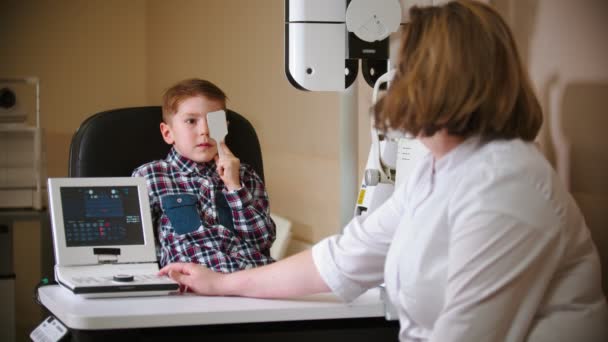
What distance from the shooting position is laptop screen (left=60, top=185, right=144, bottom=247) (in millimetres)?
1601

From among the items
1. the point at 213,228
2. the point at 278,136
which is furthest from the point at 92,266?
the point at 278,136

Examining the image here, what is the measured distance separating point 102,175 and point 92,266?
353mm

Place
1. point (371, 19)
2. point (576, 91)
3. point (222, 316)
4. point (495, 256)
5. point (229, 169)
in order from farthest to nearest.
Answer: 1. point (229, 169)
2. point (371, 19)
3. point (576, 91)
4. point (222, 316)
5. point (495, 256)

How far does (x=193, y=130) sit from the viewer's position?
6.29 feet

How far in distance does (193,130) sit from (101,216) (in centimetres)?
37

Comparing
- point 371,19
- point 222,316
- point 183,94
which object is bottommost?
point 222,316

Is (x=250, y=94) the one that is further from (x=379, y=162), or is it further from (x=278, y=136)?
(x=379, y=162)

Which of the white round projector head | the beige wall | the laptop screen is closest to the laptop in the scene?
the laptop screen

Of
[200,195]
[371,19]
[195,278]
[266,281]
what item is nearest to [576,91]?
[371,19]

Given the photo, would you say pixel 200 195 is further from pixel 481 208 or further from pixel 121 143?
pixel 481 208

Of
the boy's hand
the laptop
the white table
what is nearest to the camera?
the white table

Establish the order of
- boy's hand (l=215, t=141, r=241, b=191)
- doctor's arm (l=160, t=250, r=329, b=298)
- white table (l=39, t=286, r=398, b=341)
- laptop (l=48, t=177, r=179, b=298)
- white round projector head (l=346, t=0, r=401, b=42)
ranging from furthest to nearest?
boy's hand (l=215, t=141, r=241, b=191) → white round projector head (l=346, t=0, r=401, b=42) → laptop (l=48, t=177, r=179, b=298) → doctor's arm (l=160, t=250, r=329, b=298) → white table (l=39, t=286, r=398, b=341)

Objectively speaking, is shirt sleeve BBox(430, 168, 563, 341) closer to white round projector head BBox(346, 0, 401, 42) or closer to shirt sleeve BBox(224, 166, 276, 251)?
white round projector head BBox(346, 0, 401, 42)

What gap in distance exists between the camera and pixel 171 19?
4.75 meters
